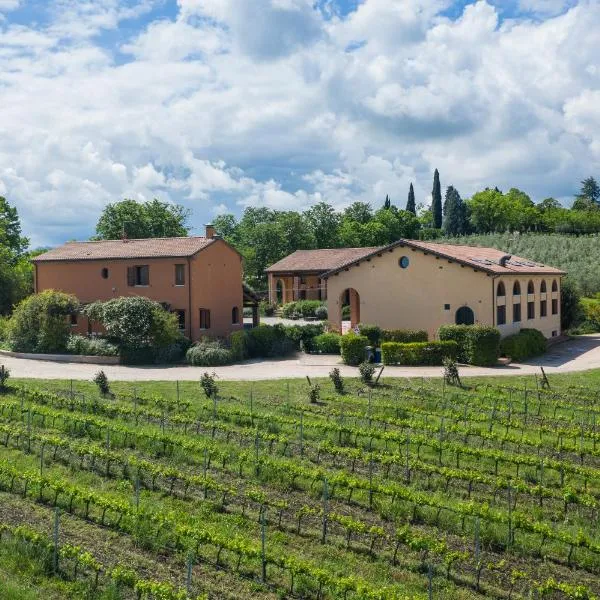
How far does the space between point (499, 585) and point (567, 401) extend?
16.3m

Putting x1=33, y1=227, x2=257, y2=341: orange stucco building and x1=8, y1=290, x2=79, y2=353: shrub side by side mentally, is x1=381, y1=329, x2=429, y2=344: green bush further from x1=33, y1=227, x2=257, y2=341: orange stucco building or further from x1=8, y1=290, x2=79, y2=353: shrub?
x1=8, y1=290, x2=79, y2=353: shrub

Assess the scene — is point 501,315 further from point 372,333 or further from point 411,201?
Result: point 411,201

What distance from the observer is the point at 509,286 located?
4050 centimetres

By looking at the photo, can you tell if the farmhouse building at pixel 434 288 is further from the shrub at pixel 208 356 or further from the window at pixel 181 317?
the window at pixel 181 317

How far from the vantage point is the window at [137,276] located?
43.8 m

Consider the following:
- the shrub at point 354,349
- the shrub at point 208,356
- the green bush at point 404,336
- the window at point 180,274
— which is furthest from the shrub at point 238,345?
the green bush at point 404,336

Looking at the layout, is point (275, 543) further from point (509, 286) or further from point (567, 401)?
point (509, 286)

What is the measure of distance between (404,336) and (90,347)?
16.4 meters

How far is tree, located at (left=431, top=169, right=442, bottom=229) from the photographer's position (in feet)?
405

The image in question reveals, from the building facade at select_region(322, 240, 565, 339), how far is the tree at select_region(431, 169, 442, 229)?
264 feet

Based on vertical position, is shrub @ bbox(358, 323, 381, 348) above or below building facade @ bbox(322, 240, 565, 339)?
below

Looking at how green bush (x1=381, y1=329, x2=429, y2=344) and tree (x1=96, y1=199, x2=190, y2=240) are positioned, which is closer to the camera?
green bush (x1=381, y1=329, x2=429, y2=344)

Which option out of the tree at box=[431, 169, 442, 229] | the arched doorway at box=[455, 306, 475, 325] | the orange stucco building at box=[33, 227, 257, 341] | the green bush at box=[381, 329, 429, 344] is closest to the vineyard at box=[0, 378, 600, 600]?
the green bush at box=[381, 329, 429, 344]

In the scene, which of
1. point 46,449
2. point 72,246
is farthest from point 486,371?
point 72,246
